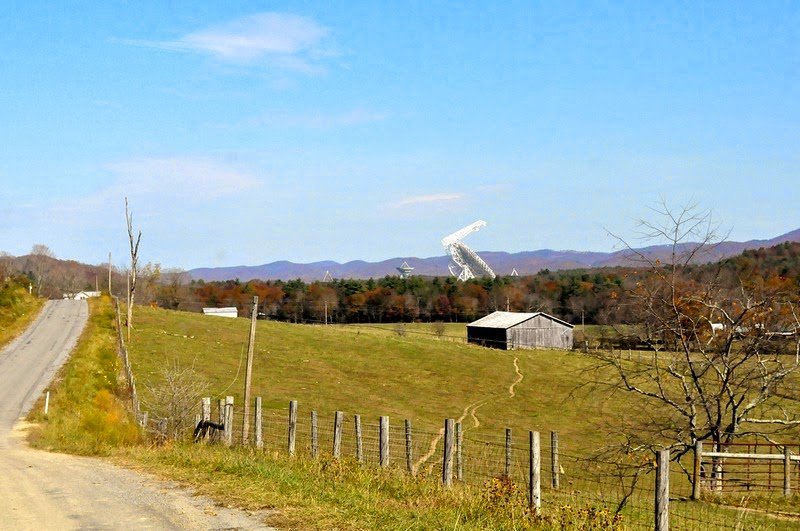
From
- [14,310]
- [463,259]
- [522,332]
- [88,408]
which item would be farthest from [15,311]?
[463,259]

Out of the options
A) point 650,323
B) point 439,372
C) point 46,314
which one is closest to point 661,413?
point 439,372

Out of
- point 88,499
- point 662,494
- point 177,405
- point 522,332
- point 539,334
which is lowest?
point 539,334

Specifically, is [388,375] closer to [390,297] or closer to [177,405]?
[177,405]

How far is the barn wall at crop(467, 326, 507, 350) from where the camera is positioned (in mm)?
85938

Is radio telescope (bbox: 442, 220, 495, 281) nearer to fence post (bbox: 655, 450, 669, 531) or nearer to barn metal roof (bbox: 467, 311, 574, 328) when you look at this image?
barn metal roof (bbox: 467, 311, 574, 328)

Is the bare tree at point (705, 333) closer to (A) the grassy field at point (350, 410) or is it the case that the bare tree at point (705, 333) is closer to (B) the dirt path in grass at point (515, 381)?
(A) the grassy field at point (350, 410)

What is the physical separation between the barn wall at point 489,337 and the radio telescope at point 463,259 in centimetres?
5711

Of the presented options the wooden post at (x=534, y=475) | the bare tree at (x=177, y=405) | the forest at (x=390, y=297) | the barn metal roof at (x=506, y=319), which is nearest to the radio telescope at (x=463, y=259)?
the forest at (x=390, y=297)

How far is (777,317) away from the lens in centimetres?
2364

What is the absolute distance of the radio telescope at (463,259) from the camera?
150m

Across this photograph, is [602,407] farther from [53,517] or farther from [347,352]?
[53,517]

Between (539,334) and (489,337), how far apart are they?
5256 millimetres

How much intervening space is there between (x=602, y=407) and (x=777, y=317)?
103 ft

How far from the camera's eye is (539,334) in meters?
87.9
